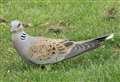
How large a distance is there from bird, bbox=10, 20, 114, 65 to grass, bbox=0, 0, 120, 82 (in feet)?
0.42

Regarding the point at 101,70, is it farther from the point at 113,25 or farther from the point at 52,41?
the point at 113,25

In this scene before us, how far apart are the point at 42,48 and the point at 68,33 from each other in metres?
Answer: 1.79

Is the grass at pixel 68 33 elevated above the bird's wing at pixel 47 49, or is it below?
below

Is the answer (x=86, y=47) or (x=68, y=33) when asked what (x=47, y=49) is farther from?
(x=68, y=33)

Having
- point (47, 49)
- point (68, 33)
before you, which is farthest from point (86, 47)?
point (68, 33)

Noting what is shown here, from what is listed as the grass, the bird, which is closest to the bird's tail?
the bird

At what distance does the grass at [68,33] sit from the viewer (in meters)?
6.78

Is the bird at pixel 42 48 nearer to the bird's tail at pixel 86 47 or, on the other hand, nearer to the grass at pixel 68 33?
the bird's tail at pixel 86 47

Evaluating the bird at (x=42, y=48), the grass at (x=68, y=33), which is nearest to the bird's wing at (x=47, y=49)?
the bird at (x=42, y=48)

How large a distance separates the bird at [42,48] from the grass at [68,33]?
13 cm

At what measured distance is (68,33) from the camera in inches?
351

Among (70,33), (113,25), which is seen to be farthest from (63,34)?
(113,25)

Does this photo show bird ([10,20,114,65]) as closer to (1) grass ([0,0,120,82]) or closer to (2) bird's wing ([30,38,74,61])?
(2) bird's wing ([30,38,74,61])

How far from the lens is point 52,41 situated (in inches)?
284
